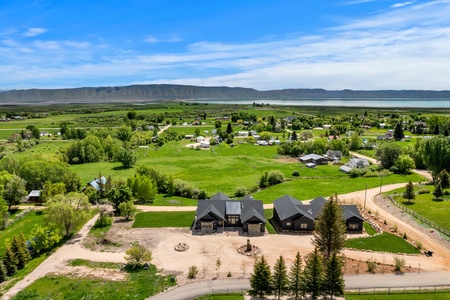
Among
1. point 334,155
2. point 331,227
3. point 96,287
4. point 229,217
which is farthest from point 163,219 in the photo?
point 334,155

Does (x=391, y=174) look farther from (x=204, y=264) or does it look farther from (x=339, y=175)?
(x=204, y=264)

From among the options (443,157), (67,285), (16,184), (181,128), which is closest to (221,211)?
(67,285)

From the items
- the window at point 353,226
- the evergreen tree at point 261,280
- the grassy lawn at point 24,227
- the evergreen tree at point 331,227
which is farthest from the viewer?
the window at point 353,226

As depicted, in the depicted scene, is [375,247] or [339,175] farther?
[339,175]

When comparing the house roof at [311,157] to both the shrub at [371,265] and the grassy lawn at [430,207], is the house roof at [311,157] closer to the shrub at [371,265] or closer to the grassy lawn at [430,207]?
the grassy lawn at [430,207]

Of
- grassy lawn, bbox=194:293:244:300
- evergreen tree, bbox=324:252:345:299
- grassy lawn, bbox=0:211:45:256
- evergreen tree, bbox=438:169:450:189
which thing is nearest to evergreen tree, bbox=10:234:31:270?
grassy lawn, bbox=0:211:45:256

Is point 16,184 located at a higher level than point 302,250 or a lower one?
higher

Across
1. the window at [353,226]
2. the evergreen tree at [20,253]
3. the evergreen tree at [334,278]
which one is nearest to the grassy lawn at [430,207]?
the window at [353,226]
